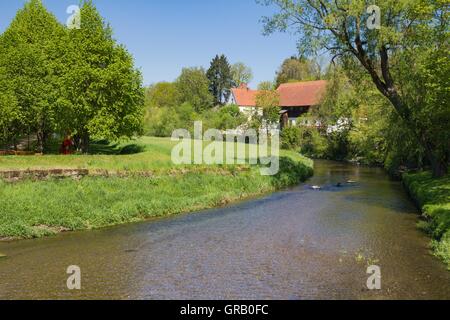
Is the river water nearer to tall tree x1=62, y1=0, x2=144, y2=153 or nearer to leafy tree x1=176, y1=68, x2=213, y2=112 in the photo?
tall tree x1=62, y1=0, x2=144, y2=153

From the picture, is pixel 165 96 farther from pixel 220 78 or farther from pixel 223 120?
pixel 223 120

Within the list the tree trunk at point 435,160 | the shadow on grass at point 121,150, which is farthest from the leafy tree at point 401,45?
the shadow on grass at point 121,150

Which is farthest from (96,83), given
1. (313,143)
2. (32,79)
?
(313,143)

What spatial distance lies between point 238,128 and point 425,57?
5891 centimetres

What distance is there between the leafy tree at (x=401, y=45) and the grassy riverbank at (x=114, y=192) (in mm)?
11720

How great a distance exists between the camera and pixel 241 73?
137625mm

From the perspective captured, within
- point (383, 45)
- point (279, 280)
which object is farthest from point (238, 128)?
point (279, 280)

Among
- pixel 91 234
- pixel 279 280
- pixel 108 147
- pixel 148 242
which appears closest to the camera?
pixel 279 280

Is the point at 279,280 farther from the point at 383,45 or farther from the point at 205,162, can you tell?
the point at 205,162

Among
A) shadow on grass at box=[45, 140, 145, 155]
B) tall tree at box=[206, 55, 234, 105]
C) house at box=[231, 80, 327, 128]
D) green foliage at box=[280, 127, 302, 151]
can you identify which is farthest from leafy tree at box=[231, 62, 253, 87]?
shadow on grass at box=[45, 140, 145, 155]

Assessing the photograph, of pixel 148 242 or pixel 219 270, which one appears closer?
pixel 219 270

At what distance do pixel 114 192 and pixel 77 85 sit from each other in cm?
1005

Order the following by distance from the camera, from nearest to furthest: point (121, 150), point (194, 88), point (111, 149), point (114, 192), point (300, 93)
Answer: point (114, 192) < point (121, 150) < point (111, 149) < point (300, 93) < point (194, 88)

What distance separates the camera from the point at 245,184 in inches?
1403
